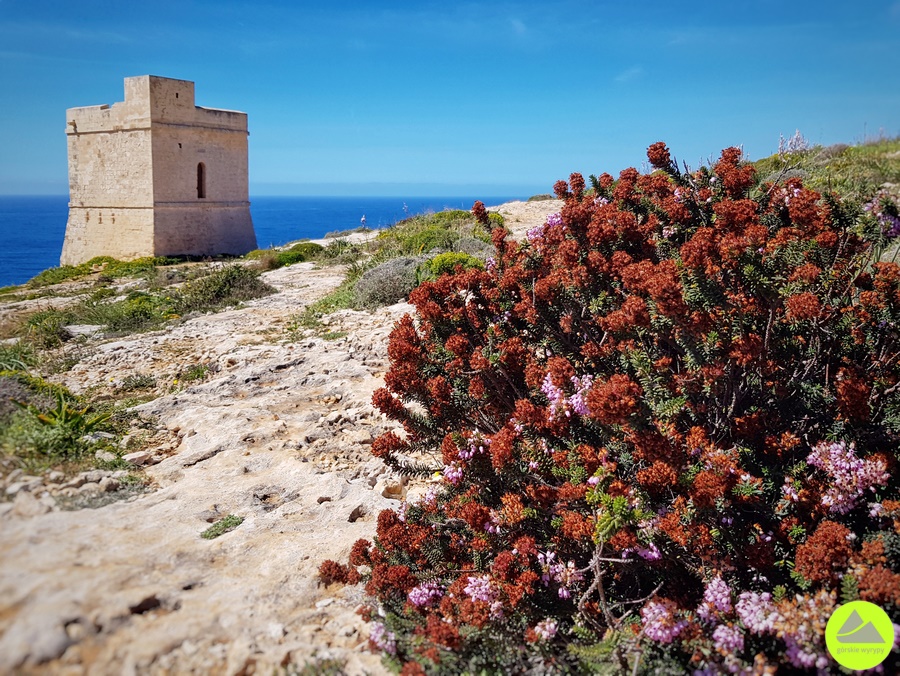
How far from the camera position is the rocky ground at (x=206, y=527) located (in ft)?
7.32

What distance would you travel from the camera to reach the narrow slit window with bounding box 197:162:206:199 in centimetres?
2445

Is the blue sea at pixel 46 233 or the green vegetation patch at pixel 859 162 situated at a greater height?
the green vegetation patch at pixel 859 162

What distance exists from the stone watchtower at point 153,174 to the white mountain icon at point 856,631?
24469 mm

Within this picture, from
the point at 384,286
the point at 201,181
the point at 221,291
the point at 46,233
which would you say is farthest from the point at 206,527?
the point at 46,233

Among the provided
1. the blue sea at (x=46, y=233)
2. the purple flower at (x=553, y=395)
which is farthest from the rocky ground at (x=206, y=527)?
the blue sea at (x=46, y=233)

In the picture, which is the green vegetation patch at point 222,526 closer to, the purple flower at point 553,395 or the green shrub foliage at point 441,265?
the purple flower at point 553,395

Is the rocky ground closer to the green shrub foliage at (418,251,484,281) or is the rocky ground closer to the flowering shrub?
the flowering shrub

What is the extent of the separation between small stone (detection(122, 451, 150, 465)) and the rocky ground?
15 mm

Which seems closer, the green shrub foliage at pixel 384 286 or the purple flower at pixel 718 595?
the purple flower at pixel 718 595

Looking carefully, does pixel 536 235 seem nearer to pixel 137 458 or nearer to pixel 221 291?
pixel 137 458

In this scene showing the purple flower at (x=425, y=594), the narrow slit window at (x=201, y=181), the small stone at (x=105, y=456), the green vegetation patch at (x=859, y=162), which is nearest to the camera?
the purple flower at (x=425, y=594)

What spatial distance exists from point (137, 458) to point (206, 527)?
128cm

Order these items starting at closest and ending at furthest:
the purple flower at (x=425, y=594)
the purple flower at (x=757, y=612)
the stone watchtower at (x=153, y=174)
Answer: the purple flower at (x=757, y=612)
the purple flower at (x=425, y=594)
the stone watchtower at (x=153, y=174)

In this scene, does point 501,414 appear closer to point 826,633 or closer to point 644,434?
point 644,434
